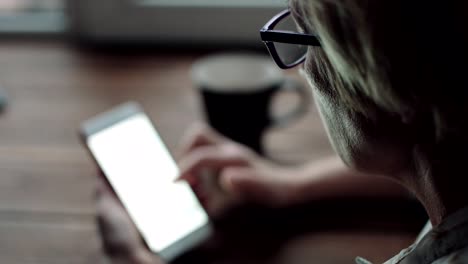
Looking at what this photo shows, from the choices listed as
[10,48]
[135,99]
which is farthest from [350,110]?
[10,48]

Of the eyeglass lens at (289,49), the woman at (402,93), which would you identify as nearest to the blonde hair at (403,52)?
the woman at (402,93)

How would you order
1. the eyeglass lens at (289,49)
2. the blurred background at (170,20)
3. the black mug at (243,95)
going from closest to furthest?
the eyeglass lens at (289,49), the black mug at (243,95), the blurred background at (170,20)

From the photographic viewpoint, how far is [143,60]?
111cm

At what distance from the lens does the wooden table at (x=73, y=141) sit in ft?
2.33

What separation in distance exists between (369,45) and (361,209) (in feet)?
1.38

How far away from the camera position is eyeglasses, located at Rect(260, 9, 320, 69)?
438 millimetres

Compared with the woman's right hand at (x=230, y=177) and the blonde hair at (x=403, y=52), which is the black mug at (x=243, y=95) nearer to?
the woman's right hand at (x=230, y=177)

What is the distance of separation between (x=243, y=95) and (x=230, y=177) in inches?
4.2

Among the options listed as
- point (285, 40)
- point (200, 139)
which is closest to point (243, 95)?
point (200, 139)

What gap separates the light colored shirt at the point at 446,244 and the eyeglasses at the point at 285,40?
14cm

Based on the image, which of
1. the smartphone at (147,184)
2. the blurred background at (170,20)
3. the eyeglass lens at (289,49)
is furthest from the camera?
the blurred background at (170,20)

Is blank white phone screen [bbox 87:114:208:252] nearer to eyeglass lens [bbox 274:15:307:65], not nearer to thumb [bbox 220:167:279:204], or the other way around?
thumb [bbox 220:167:279:204]

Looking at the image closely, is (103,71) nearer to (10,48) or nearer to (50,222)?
(10,48)

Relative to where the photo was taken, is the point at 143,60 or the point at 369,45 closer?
the point at 369,45
